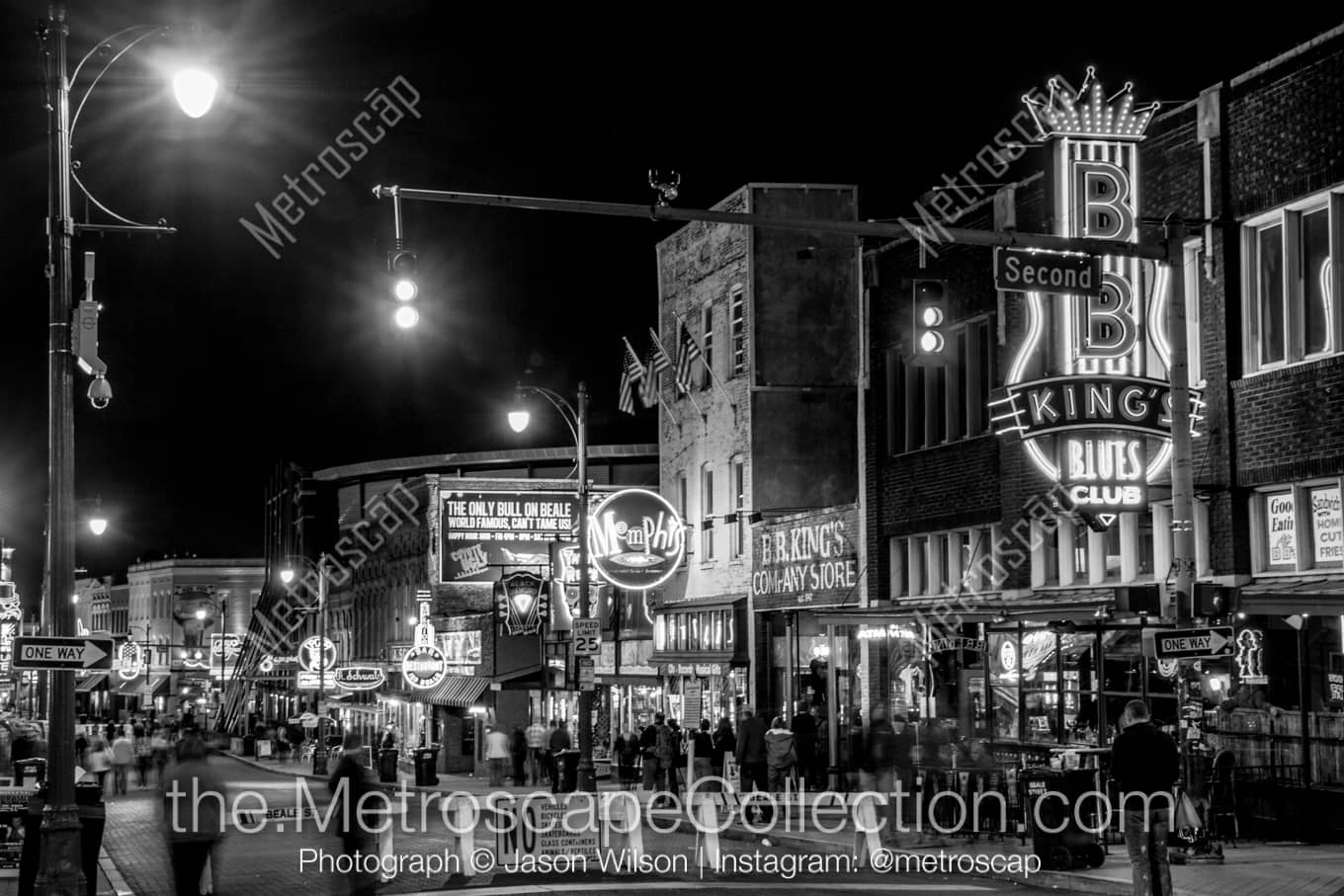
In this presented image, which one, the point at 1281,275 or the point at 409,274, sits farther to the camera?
the point at 1281,275

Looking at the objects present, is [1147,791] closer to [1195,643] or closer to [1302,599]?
[1195,643]

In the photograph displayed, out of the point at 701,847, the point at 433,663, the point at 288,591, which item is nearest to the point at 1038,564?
the point at 701,847

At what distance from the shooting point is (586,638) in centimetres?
3153

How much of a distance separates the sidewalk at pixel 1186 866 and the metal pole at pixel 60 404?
32.1ft

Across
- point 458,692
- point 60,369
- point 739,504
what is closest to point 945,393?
point 739,504

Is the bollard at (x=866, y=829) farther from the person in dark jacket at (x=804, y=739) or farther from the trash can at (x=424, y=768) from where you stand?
the trash can at (x=424, y=768)

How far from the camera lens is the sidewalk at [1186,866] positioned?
16156 millimetres

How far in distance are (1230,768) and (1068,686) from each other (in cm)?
566

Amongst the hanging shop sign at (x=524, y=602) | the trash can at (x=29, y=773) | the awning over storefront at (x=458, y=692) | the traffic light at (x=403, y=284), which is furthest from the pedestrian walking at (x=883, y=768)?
the awning over storefront at (x=458, y=692)

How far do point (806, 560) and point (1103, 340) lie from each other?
12661 millimetres

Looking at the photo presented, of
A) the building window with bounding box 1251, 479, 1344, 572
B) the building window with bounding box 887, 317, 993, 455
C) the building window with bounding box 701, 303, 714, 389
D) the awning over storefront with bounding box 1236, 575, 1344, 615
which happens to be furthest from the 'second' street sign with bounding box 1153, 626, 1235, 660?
the building window with bounding box 701, 303, 714, 389

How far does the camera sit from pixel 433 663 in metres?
46.6

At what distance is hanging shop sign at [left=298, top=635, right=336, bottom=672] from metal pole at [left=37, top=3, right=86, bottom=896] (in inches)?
1566

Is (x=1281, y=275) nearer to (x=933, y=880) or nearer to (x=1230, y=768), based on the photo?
(x=1230, y=768)
